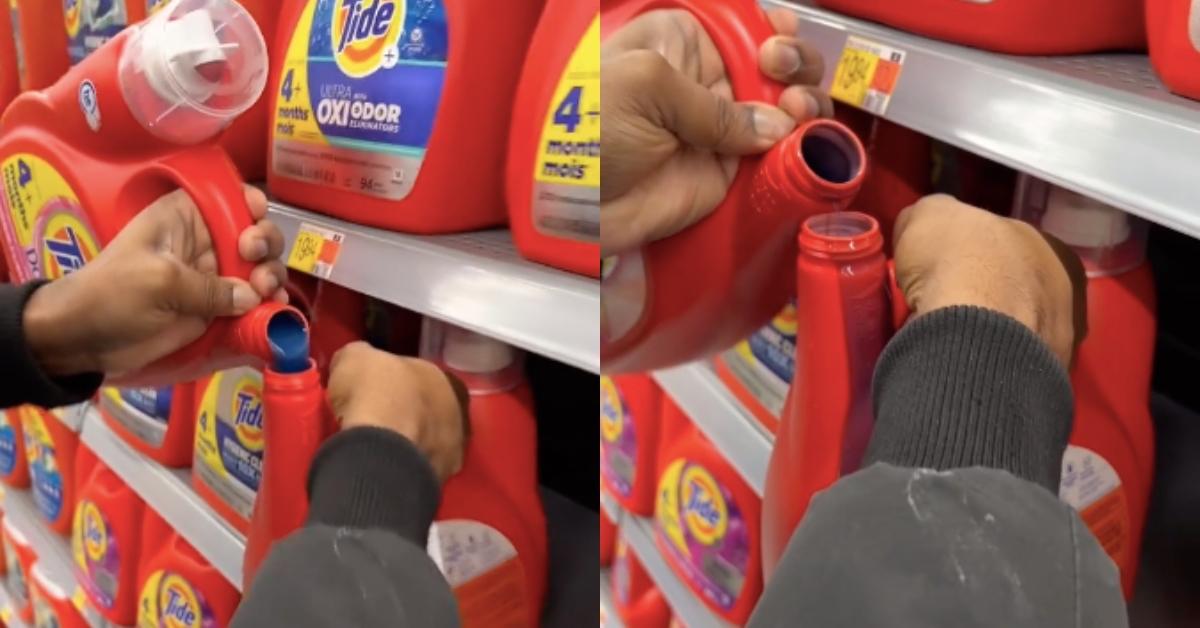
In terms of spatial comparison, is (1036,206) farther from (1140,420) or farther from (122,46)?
(122,46)

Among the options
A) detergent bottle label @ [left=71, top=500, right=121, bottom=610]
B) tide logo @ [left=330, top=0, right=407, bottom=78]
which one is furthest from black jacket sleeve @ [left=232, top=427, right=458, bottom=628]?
detergent bottle label @ [left=71, top=500, right=121, bottom=610]

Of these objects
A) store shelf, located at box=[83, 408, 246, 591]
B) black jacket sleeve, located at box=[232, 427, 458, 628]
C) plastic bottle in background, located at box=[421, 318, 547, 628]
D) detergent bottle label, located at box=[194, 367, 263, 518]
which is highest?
black jacket sleeve, located at box=[232, 427, 458, 628]

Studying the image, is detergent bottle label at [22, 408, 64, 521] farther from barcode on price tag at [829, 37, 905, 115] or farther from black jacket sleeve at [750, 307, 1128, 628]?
black jacket sleeve at [750, 307, 1128, 628]

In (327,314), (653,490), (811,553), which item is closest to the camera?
(811,553)

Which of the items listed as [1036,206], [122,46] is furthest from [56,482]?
[1036,206]

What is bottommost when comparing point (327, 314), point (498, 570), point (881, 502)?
point (498, 570)

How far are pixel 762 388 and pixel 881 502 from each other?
0.70m

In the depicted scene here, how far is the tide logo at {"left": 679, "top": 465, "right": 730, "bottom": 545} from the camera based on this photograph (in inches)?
49.6

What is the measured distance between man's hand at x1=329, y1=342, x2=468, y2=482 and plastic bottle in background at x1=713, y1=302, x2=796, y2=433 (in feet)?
1.18

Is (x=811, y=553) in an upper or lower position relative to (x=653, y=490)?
upper

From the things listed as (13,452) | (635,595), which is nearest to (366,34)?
(635,595)

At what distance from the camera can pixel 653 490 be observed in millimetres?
1510

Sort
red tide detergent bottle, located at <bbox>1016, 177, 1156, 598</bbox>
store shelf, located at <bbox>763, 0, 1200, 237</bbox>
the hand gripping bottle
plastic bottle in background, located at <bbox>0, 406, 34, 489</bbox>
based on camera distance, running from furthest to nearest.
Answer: plastic bottle in background, located at <bbox>0, 406, 34, 489</bbox> → red tide detergent bottle, located at <bbox>1016, 177, 1156, 598</bbox> → the hand gripping bottle → store shelf, located at <bbox>763, 0, 1200, 237</bbox>

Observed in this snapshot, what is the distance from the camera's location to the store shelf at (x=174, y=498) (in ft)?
4.11
